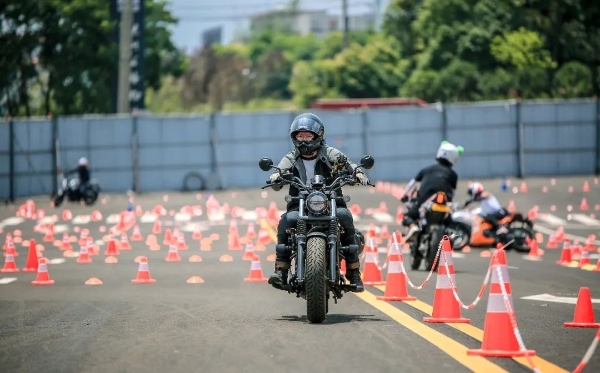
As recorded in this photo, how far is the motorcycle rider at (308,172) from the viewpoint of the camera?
13.6 m

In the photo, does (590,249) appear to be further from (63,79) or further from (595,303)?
(63,79)

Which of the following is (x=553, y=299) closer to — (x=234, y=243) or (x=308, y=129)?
(x=308, y=129)

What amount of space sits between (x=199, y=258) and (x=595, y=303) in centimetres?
916

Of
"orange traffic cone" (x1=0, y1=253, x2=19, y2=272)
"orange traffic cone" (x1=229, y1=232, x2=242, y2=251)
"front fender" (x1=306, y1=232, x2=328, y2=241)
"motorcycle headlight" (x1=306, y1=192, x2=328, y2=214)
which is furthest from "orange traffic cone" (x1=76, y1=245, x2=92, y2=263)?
"front fender" (x1=306, y1=232, x2=328, y2=241)

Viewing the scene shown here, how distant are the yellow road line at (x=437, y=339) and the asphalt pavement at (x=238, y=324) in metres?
0.01

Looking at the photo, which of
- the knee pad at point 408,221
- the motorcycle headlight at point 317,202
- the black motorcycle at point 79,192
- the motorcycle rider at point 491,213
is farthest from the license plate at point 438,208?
the black motorcycle at point 79,192

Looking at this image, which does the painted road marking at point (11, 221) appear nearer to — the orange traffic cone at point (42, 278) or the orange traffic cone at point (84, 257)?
the orange traffic cone at point (84, 257)

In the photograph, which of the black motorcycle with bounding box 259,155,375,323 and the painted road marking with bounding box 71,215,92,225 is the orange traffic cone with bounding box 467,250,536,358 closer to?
the black motorcycle with bounding box 259,155,375,323

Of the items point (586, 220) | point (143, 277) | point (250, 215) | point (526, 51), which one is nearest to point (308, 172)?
point (143, 277)

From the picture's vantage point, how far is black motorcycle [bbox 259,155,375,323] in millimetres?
12703

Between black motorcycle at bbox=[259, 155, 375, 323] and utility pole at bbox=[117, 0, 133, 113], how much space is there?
152 feet

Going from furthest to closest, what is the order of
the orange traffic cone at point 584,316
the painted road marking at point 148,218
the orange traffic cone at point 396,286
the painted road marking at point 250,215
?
the painted road marking at point 250,215, the painted road marking at point 148,218, the orange traffic cone at point 396,286, the orange traffic cone at point 584,316

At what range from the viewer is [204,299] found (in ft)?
52.2

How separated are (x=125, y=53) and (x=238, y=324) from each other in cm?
4782
